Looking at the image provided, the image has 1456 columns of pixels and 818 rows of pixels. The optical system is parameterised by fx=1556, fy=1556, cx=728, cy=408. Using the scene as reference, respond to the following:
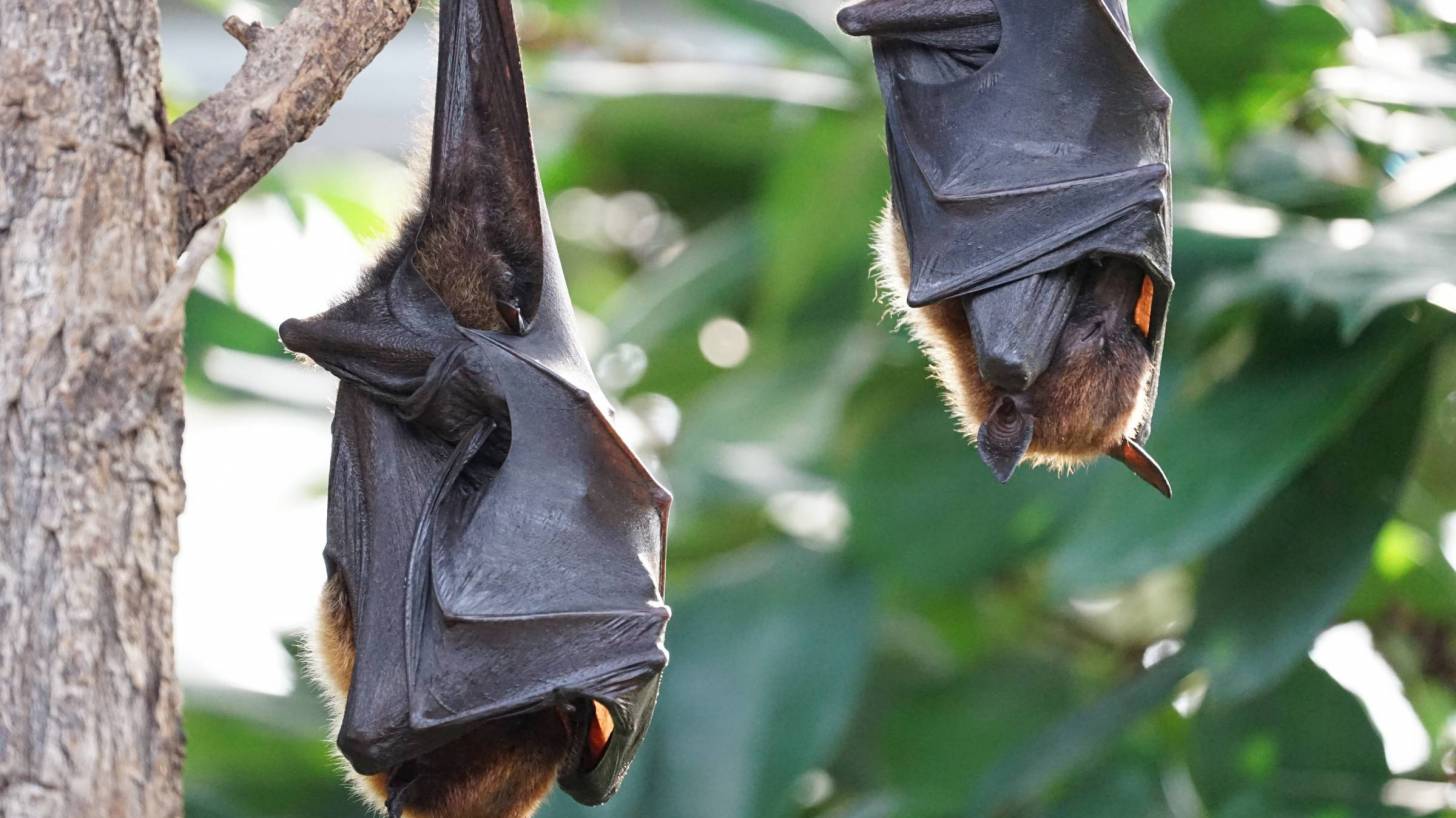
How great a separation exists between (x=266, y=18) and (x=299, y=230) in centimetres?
66

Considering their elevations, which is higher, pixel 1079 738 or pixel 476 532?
pixel 476 532

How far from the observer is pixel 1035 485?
4.13 metres

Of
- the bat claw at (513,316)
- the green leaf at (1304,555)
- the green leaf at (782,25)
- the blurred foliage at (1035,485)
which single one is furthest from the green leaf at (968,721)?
the bat claw at (513,316)

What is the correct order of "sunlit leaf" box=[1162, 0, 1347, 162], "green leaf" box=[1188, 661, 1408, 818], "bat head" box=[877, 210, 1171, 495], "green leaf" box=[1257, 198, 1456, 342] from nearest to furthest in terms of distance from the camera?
"bat head" box=[877, 210, 1171, 495] → "green leaf" box=[1257, 198, 1456, 342] → "green leaf" box=[1188, 661, 1408, 818] → "sunlit leaf" box=[1162, 0, 1347, 162]

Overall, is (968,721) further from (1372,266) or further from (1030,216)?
(1030,216)

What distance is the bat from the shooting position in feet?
7.02

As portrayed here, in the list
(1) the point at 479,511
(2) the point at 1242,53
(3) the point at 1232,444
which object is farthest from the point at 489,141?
(2) the point at 1242,53

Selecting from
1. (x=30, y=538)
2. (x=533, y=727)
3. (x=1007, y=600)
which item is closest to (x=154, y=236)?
(x=30, y=538)

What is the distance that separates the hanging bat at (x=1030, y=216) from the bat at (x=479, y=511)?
0.52 meters

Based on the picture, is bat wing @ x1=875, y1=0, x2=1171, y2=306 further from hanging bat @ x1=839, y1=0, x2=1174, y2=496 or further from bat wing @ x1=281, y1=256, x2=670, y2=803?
bat wing @ x1=281, y1=256, x2=670, y2=803

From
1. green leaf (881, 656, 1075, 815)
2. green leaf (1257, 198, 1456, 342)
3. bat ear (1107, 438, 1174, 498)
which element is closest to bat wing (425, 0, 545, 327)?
bat ear (1107, 438, 1174, 498)

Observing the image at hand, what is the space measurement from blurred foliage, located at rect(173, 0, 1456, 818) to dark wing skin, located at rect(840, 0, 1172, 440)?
0.73 meters

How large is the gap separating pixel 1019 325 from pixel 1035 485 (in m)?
2.06

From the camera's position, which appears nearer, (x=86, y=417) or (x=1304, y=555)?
(x=86, y=417)
